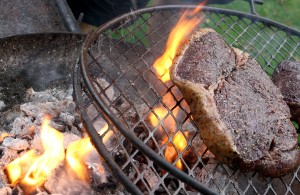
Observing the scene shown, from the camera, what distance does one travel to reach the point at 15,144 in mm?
2463

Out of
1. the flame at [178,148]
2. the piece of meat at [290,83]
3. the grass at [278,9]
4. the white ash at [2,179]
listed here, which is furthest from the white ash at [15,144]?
the grass at [278,9]

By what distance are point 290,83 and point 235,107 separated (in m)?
0.74

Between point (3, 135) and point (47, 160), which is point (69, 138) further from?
point (3, 135)

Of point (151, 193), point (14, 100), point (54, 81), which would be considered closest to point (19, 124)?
point (14, 100)

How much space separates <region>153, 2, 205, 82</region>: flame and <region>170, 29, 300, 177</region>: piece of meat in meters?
0.19

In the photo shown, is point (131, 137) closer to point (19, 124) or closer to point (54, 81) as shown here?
point (19, 124)

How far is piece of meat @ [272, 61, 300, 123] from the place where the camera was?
272 centimetres

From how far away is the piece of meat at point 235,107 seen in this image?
7.13 ft

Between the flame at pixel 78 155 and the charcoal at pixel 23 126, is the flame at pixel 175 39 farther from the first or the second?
the charcoal at pixel 23 126

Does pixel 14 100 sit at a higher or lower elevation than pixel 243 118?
higher

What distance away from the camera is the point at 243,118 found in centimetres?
229

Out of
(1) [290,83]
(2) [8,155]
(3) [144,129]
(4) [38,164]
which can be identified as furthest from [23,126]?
(1) [290,83]

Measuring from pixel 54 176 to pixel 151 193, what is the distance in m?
0.82

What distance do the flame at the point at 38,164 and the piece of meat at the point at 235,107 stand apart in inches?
37.7
